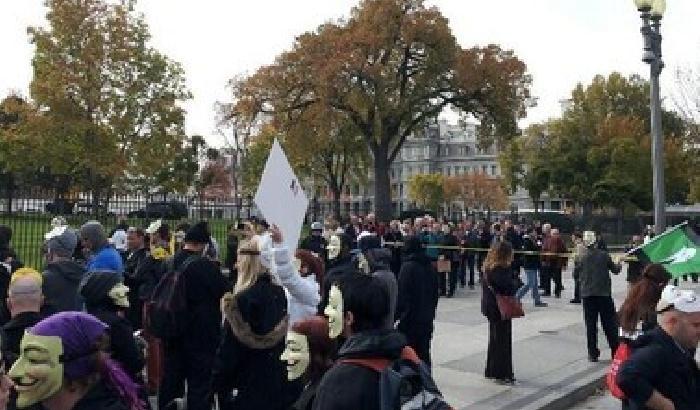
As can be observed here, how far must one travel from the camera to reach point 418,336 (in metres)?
8.67

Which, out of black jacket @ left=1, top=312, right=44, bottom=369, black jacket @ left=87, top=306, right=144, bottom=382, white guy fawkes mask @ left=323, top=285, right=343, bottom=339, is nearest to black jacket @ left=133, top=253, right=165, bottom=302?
black jacket @ left=1, top=312, right=44, bottom=369

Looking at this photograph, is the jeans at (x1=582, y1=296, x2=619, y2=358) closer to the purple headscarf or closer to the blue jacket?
the blue jacket

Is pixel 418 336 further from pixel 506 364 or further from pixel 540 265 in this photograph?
pixel 540 265

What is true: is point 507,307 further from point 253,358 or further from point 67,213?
point 67,213

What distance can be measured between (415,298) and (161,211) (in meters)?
12.1

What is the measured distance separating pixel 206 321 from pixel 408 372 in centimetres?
370

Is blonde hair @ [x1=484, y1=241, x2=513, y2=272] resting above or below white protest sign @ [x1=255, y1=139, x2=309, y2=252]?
below

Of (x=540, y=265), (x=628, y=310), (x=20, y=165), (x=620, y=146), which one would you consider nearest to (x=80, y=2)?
(x=20, y=165)

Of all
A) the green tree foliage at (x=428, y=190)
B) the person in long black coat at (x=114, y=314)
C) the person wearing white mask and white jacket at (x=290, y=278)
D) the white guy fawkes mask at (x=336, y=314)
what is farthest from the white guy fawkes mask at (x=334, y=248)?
the green tree foliage at (x=428, y=190)

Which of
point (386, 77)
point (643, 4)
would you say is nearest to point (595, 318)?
point (643, 4)

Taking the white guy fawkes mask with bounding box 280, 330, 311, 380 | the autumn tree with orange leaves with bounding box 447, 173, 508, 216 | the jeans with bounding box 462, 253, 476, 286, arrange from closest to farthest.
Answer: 1. the white guy fawkes mask with bounding box 280, 330, 311, 380
2. the jeans with bounding box 462, 253, 476, 286
3. the autumn tree with orange leaves with bounding box 447, 173, 508, 216

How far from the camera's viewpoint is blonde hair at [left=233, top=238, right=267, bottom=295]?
5.65 meters

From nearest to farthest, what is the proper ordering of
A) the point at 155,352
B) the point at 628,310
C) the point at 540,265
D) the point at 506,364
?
1. the point at 628,310
2. the point at 155,352
3. the point at 506,364
4. the point at 540,265

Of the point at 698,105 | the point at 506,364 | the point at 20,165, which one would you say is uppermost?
the point at 698,105
